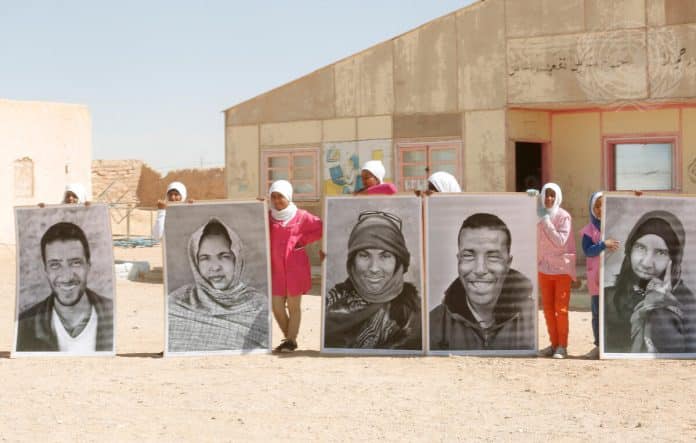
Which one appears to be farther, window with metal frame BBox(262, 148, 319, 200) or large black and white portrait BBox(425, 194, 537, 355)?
window with metal frame BBox(262, 148, 319, 200)

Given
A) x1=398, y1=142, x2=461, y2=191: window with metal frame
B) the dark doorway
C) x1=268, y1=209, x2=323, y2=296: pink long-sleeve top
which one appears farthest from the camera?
the dark doorway

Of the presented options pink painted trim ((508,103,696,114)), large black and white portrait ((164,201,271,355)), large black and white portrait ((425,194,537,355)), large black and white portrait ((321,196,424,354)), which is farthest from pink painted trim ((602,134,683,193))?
large black and white portrait ((164,201,271,355))

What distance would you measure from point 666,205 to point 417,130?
8595mm

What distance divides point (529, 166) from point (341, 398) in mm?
12007

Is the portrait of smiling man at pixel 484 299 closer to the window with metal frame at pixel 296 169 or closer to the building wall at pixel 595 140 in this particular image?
the building wall at pixel 595 140

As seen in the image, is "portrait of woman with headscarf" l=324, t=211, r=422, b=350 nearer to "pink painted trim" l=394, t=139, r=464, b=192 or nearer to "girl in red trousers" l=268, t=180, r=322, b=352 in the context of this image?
"girl in red trousers" l=268, t=180, r=322, b=352

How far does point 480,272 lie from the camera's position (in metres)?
9.52

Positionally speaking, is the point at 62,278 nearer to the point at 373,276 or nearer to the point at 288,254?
the point at 288,254

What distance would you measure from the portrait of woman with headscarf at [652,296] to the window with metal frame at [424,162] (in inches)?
321

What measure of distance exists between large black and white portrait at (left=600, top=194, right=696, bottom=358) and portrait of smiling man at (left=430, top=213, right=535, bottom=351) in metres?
0.68

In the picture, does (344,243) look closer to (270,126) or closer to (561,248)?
(561,248)

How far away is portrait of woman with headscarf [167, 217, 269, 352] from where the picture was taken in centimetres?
964

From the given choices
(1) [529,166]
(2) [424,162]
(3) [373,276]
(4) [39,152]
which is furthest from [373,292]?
(4) [39,152]

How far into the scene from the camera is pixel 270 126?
63.0 feet
